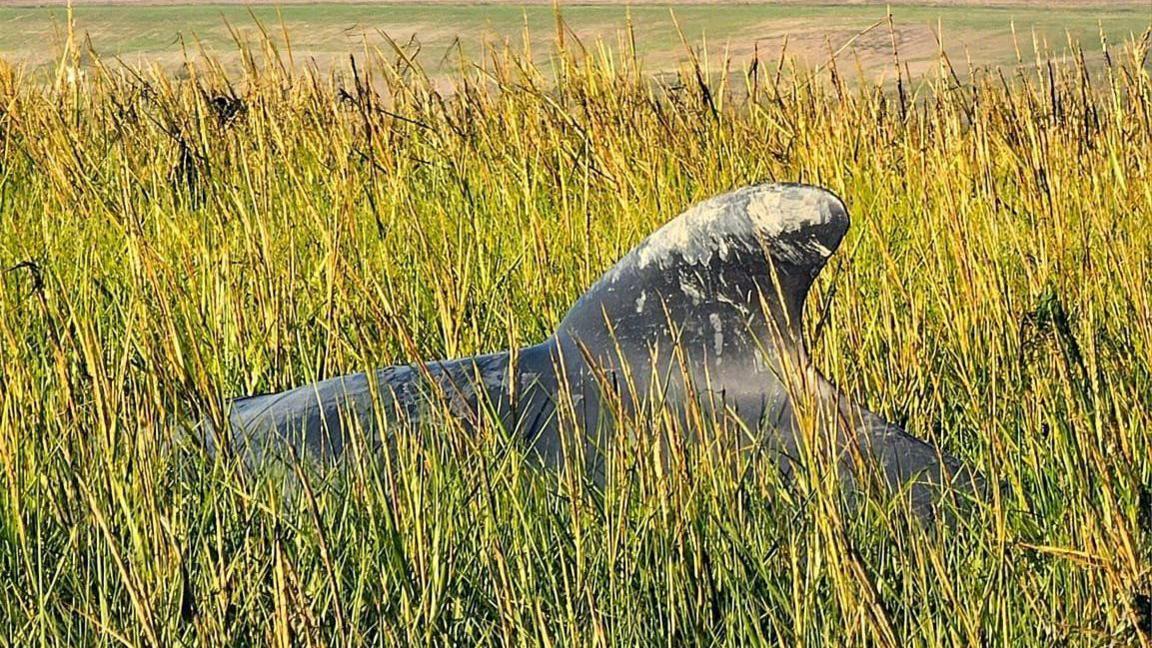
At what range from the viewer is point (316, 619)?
1771 millimetres

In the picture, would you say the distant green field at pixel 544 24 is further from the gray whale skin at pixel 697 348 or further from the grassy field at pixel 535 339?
the gray whale skin at pixel 697 348

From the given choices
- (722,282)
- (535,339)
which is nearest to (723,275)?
(722,282)

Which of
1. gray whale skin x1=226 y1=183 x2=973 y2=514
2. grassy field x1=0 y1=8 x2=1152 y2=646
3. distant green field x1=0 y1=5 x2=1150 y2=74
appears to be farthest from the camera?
distant green field x1=0 y1=5 x2=1150 y2=74

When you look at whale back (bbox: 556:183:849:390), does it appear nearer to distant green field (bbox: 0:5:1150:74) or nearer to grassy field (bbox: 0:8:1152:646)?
grassy field (bbox: 0:8:1152:646)

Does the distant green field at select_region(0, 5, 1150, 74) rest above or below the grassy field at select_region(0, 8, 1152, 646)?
below

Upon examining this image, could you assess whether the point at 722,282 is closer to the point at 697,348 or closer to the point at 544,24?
the point at 697,348

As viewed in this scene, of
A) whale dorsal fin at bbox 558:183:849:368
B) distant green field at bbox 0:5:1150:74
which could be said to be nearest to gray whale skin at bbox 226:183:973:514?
whale dorsal fin at bbox 558:183:849:368

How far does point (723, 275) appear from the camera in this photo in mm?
2303

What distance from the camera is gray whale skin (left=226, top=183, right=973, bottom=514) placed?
222 centimetres

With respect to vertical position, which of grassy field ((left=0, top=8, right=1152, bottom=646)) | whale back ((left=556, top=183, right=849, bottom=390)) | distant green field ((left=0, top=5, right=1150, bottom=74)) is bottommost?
distant green field ((left=0, top=5, right=1150, bottom=74))

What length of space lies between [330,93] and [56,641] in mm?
3770

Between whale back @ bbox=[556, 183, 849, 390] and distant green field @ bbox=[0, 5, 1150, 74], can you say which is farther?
distant green field @ bbox=[0, 5, 1150, 74]

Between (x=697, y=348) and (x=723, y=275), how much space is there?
109 mm

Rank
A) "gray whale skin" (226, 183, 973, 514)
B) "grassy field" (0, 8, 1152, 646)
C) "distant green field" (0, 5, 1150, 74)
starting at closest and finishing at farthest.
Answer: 1. "grassy field" (0, 8, 1152, 646)
2. "gray whale skin" (226, 183, 973, 514)
3. "distant green field" (0, 5, 1150, 74)
